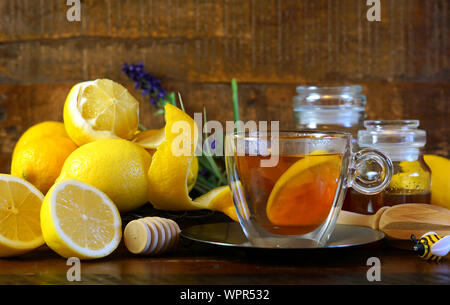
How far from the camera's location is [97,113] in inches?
31.0

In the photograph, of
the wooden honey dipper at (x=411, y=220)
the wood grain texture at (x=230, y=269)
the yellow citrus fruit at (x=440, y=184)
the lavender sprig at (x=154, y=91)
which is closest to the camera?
the wood grain texture at (x=230, y=269)

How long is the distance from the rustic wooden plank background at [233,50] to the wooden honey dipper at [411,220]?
1.89 ft

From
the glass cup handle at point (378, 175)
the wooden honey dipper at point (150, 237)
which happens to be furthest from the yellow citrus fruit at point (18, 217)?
the glass cup handle at point (378, 175)

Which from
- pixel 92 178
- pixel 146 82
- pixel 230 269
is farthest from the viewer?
pixel 146 82

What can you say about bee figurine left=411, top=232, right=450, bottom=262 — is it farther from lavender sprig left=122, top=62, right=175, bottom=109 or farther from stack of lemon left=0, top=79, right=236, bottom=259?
lavender sprig left=122, top=62, right=175, bottom=109

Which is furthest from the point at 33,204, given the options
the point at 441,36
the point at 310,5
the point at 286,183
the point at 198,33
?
the point at 441,36

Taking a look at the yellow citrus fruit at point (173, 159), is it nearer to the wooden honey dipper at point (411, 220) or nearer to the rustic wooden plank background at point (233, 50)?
the wooden honey dipper at point (411, 220)

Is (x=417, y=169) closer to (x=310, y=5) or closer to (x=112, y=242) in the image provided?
(x=112, y=242)

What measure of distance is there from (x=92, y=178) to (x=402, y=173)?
0.39m

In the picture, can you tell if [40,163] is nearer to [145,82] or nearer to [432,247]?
[145,82]

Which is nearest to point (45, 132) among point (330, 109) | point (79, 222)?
point (79, 222)

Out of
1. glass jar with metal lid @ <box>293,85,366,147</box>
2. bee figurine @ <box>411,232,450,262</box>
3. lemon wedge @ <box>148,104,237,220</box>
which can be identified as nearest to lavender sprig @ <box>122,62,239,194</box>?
glass jar with metal lid @ <box>293,85,366,147</box>

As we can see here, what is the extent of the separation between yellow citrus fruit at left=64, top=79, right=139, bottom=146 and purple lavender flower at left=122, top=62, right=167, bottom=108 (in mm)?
295

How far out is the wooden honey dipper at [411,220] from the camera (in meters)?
0.61
